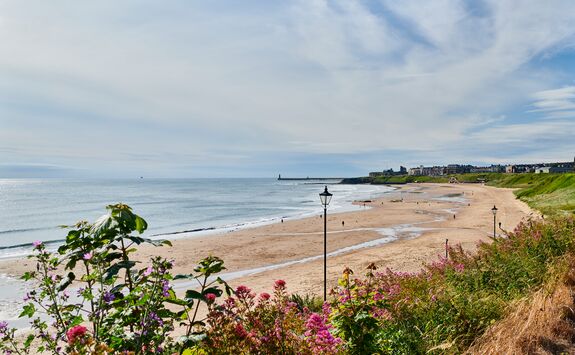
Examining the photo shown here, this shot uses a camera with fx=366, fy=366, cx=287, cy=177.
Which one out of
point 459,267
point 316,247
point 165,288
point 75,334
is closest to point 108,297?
point 165,288

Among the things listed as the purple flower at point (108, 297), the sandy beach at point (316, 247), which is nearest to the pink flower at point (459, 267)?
the purple flower at point (108, 297)

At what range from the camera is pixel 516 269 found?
6961 mm

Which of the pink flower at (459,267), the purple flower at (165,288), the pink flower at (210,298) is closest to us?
the purple flower at (165,288)

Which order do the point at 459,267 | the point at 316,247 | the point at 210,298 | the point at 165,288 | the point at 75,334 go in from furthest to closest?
the point at 316,247 → the point at 459,267 → the point at 210,298 → the point at 165,288 → the point at 75,334

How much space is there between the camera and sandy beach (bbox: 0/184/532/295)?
2084 centimetres

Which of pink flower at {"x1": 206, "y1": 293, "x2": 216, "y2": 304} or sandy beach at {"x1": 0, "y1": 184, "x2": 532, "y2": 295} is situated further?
sandy beach at {"x1": 0, "y1": 184, "x2": 532, "y2": 295}

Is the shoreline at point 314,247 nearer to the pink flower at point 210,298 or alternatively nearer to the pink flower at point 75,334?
the pink flower at point 210,298

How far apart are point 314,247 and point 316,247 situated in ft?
0.52

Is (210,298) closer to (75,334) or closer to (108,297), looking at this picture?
(108,297)

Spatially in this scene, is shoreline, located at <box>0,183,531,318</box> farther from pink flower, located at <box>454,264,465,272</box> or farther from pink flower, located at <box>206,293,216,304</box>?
pink flower, located at <box>206,293,216,304</box>

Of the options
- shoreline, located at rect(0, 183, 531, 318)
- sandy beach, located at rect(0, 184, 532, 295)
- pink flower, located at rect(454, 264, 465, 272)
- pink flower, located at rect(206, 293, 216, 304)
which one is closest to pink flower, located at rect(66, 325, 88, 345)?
pink flower, located at rect(206, 293, 216, 304)

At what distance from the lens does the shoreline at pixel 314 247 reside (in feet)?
68.2

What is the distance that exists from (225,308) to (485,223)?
40798 millimetres

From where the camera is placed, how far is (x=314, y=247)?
1131 inches
